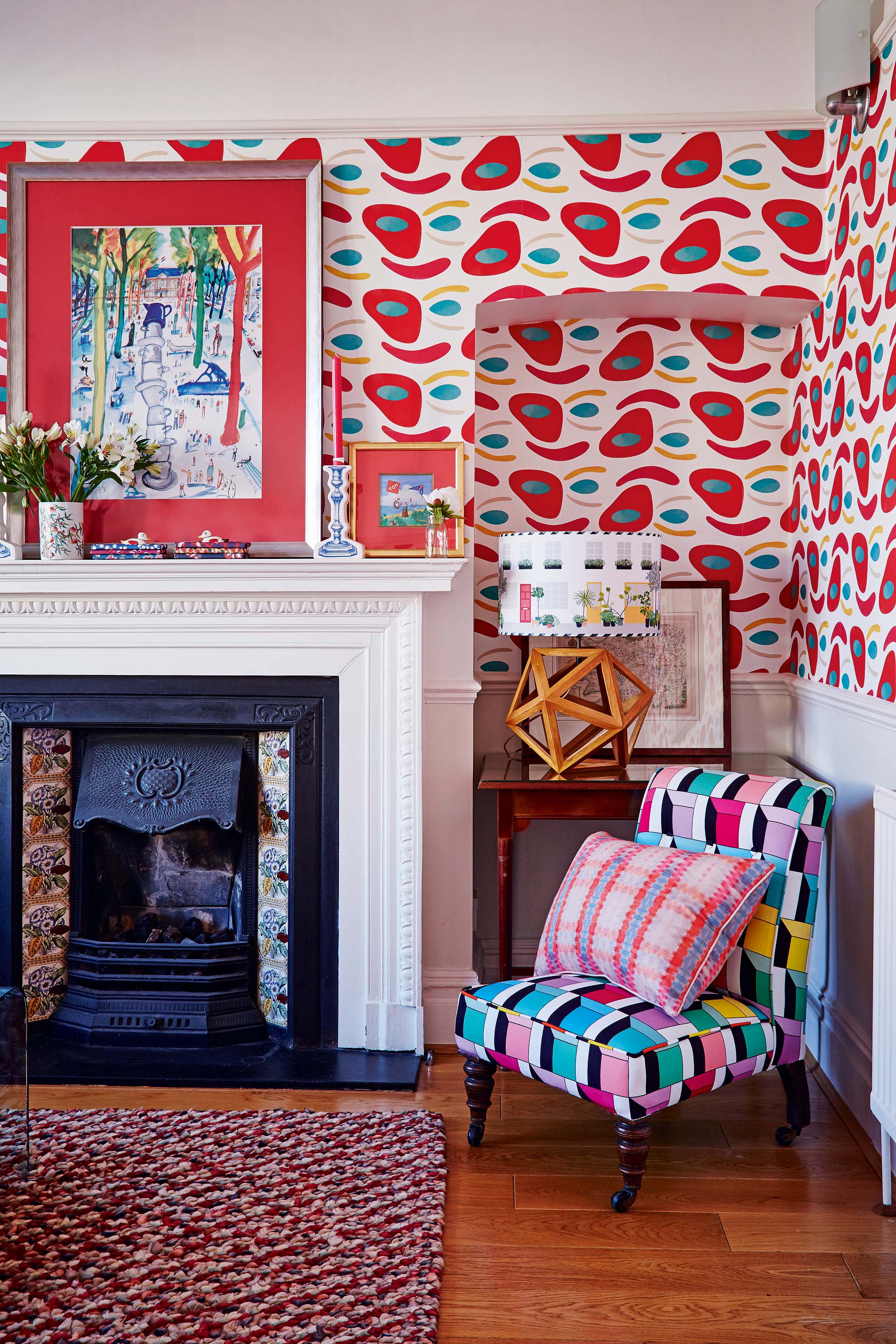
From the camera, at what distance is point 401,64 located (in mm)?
2898

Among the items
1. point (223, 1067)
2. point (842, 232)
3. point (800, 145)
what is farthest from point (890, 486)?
point (223, 1067)

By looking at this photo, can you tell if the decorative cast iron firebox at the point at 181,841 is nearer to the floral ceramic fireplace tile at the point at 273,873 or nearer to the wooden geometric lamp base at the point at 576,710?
the floral ceramic fireplace tile at the point at 273,873

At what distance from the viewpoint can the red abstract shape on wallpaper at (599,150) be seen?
9.57 feet

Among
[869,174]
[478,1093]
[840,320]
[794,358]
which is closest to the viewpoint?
[478,1093]

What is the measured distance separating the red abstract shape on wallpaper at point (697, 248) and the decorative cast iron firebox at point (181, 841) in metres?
1.55

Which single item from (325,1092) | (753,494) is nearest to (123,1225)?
(325,1092)

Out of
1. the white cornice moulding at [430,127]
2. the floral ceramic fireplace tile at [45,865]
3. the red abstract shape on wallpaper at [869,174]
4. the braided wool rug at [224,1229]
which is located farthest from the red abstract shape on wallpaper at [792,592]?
the floral ceramic fireplace tile at [45,865]

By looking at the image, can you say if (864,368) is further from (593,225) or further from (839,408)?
(593,225)

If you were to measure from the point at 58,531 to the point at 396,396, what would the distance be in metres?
1.02

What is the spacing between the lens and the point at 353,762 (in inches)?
112

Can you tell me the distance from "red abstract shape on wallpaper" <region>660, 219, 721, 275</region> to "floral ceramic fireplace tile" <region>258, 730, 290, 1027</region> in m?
1.75

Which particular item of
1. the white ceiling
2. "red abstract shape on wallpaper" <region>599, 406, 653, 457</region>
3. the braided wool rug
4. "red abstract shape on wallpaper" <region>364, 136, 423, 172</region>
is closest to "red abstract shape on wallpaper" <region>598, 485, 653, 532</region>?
"red abstract shape on wallpaper" <region>599, 406, 653, 457</region>

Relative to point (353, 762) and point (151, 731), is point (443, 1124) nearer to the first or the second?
point (353, 762)

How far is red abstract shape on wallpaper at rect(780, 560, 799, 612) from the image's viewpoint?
10.4 feet
